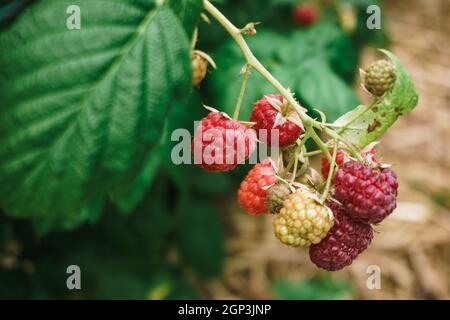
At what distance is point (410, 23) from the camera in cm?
442

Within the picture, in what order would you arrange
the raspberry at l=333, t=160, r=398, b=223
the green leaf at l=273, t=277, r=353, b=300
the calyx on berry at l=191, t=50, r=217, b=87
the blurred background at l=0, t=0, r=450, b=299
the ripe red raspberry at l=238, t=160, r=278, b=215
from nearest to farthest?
the raspberry at l=333, t=160, r=398, b=223 < the ripe red raspberry at l=238, t=160, r=278, b=215 < the calyx on berry at l=191, t=50, r=217, b=87 < the blurred background at l=0, t=0, r=450, b=299 < the green leaf at l=273, t=277, r=353, b=300

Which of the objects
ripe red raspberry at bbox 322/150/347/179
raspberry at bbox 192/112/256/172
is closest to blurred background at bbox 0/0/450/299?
raspberry at bbox 192/112/256/172

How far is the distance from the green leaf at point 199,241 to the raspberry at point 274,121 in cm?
158

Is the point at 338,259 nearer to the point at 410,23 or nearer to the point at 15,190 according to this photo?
the point at 15,190

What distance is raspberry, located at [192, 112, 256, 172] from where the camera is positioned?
3.63ft

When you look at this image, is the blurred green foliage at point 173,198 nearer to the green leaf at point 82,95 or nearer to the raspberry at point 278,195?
the green leaf at point 82,95

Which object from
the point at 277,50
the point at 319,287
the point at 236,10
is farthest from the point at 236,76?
the point at 319,287

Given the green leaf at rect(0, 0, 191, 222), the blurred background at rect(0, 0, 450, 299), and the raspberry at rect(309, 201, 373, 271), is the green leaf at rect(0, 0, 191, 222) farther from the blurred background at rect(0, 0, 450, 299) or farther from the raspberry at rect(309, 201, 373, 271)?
the raspberry at rect(309, 201, 373, 271)

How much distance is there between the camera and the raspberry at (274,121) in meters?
1.10

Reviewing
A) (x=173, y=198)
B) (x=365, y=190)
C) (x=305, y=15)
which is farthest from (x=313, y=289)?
(x=365, y=190)

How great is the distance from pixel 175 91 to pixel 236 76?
716 mm

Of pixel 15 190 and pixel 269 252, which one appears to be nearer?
pixel 15 190

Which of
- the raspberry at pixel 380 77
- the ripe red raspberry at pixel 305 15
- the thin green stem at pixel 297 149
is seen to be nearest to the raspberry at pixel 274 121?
the thin green stem at pixel 297 149

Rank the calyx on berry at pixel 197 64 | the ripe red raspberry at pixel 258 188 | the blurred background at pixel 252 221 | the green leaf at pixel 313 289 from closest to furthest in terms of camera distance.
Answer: the ripe red raspberry at pixel 258 188, the calyx on berry at pixel 197 64, the blurred background at pixel 252 221, the green leaf at pixel 313 289
